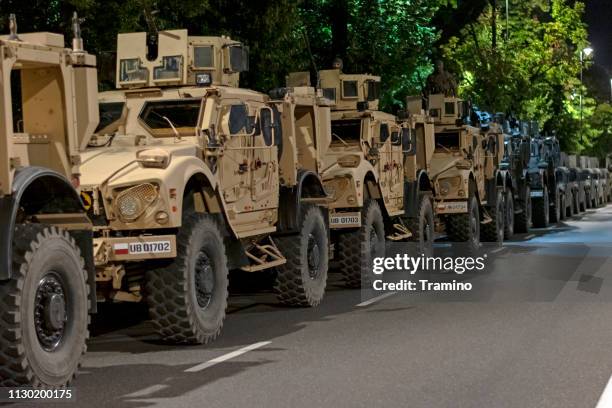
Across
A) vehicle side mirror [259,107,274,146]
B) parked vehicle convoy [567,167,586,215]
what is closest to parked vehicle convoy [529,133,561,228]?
parked vehicle convoy [567,167,586,215]

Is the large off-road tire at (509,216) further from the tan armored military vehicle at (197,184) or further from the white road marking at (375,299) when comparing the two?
the tan armored military vehicle at (197,184)

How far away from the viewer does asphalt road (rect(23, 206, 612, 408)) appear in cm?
916

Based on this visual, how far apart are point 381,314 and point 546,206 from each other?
67.2ft

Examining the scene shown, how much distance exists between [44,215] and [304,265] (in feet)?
18.2

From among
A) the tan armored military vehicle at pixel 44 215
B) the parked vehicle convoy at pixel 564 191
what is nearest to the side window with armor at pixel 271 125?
the tan armored military vehicle at pixel 44 215

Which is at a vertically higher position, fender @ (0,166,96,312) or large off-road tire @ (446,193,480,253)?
fender @ (0,166,96,312)

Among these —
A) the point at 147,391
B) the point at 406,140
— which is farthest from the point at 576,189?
the point at 147,391

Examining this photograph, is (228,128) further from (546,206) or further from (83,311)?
(546,206)

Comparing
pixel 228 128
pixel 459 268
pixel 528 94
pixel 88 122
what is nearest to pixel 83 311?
pixel 88 122

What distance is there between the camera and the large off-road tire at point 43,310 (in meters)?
8.77

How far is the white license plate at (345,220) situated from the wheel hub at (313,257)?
132 cm

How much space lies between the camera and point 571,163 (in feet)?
143

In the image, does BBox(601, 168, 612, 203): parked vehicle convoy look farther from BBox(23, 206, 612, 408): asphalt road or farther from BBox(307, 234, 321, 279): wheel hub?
BBox(307, 234, 321, 279): wheel hub

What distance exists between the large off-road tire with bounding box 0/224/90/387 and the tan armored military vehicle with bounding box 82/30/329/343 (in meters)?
1.60
